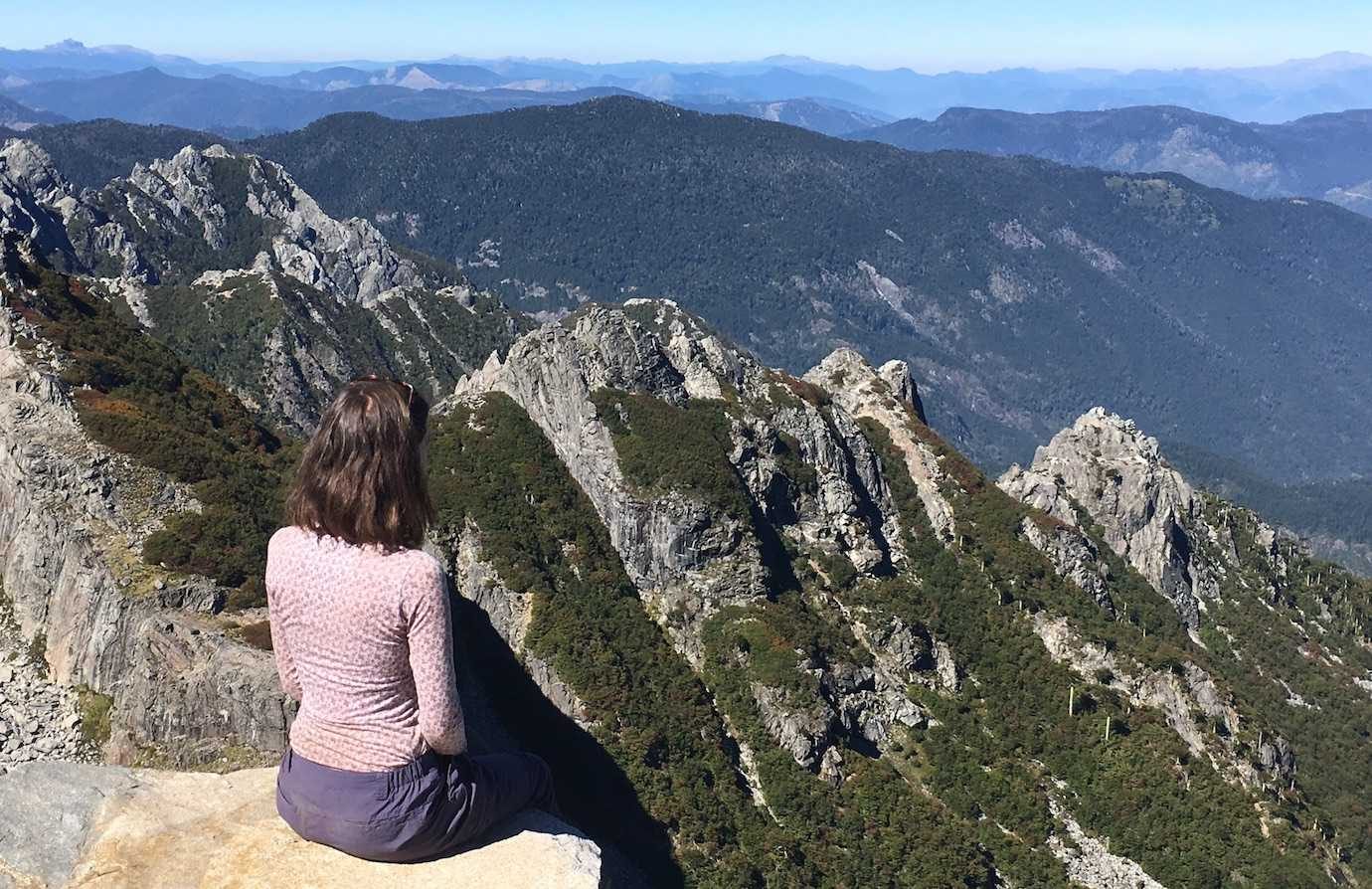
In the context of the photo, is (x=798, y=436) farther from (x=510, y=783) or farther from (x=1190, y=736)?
(x=510, y=783)

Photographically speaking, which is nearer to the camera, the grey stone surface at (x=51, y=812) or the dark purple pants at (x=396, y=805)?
the dark purple pants at (x=396, y=805)

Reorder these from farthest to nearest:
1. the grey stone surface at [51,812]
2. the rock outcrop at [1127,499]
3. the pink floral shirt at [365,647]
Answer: the rock outcrop at [1127,499] < the grey stone surface at [51,812] < the pink floral shirt at [365,647]

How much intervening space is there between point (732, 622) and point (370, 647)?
76.5 m

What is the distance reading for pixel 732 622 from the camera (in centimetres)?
8775

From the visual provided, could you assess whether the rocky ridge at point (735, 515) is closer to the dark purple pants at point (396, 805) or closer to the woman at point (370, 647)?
the dark purple pants at point (396, 805)

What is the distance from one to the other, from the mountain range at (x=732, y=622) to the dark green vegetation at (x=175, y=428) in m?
0.28

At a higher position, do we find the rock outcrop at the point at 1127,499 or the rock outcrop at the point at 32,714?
the rock outcrop at the point at 32,714

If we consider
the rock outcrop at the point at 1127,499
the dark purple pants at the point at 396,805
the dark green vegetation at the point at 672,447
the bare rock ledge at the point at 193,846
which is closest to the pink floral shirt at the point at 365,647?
the dark purple pants at the point at 396,805

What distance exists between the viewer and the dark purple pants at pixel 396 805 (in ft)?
43.5

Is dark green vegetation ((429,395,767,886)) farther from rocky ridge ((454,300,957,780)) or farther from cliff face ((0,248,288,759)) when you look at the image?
cliff face ((0,248,288,759))

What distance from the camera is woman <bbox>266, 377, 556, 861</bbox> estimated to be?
12.4m

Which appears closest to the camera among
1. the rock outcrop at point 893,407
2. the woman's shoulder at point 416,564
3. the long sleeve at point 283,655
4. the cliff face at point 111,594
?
the woman's shoulder at point 416,564

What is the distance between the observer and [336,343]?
190 metres

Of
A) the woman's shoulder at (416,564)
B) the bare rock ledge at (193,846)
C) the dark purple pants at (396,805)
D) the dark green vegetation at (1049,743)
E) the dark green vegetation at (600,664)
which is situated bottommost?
the dark green vegetation at (1049,743)
